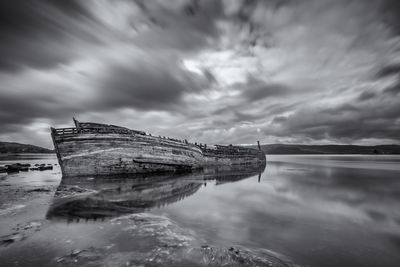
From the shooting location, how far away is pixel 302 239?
18.1 ft

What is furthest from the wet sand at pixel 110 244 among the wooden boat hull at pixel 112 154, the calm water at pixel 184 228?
the wooden boat hull at pixel 112 154

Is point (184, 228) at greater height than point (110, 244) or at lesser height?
lesser

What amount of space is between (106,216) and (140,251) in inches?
125

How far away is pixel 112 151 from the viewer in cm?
1686

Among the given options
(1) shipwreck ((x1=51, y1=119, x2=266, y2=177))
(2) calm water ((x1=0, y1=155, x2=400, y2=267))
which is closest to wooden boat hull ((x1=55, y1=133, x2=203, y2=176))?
(1) shipwreck ((x1=51, y1=119, x2=266, y2=177))

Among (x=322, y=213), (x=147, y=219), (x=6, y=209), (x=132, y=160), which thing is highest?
(x=132, y=160)

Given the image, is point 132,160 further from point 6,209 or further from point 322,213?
point 322,213

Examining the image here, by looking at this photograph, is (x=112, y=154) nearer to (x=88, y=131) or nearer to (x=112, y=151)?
(x=112, y=151)

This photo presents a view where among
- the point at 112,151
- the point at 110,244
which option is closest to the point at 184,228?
the point at 110,244

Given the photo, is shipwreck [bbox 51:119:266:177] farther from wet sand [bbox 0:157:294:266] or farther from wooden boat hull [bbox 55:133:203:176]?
wet sand [bbox 0:157:294:266]

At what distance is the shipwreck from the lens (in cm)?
1571

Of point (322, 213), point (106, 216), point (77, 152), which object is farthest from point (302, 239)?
point (77, 152)

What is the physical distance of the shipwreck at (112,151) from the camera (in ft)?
51.5

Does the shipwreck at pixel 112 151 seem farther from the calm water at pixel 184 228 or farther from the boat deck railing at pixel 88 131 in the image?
the calm water at pixel 184 228
